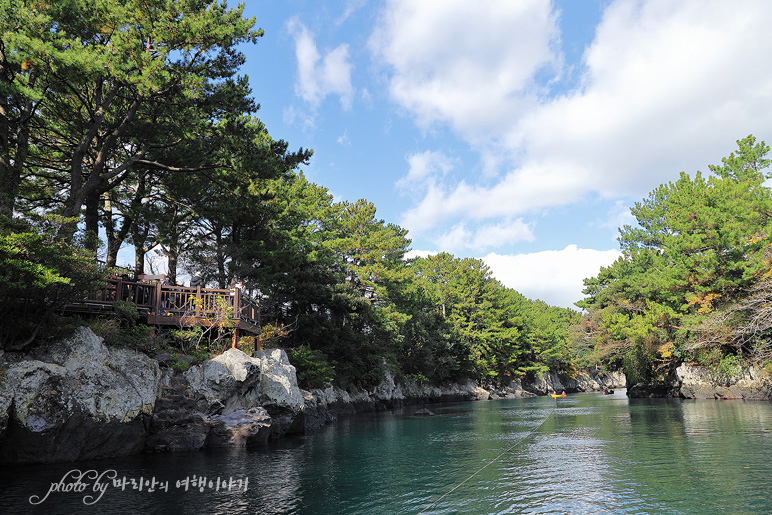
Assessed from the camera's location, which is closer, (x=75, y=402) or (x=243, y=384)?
(x=75, y=402)

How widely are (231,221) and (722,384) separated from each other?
3693 cm

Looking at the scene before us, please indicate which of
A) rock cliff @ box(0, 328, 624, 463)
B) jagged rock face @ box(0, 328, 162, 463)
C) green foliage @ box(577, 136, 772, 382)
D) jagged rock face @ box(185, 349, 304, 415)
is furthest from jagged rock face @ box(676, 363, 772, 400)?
jagged rock face @ box(0, 328, 162, 463)

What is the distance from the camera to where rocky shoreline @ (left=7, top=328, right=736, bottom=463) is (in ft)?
41.6

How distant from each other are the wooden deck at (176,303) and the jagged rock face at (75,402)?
2.44 meters

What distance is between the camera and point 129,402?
14.5 m

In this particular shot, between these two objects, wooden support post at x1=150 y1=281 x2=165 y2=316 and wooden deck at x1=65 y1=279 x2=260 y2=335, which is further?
wooden support post at x1=150 y1=281 x2=165 y2=316

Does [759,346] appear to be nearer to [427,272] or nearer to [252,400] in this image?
[252,400]

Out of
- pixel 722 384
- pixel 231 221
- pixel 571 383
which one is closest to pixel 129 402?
pixel 231 221

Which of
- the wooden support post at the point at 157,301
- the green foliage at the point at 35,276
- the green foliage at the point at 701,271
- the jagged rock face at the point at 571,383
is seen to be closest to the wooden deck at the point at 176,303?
the wooden support post at the point at 157,301

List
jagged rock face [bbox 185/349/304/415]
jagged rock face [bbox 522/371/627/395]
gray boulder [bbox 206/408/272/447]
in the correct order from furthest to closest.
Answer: jagged rock face [bbox 522/371/627/395] < jagged rock face [bbox 185/349/304/415] < gray boulder [bbox 206/408/272/447]

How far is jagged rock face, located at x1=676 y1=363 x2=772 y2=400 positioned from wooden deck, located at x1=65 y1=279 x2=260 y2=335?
34024 millimetres

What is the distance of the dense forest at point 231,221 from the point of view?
15.1 meters

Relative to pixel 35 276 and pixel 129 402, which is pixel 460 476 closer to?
pixel 129 402

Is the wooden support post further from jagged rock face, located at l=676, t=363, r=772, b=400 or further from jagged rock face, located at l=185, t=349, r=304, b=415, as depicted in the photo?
jagged rock face, located at l=676, t=363, r=772, b=400
